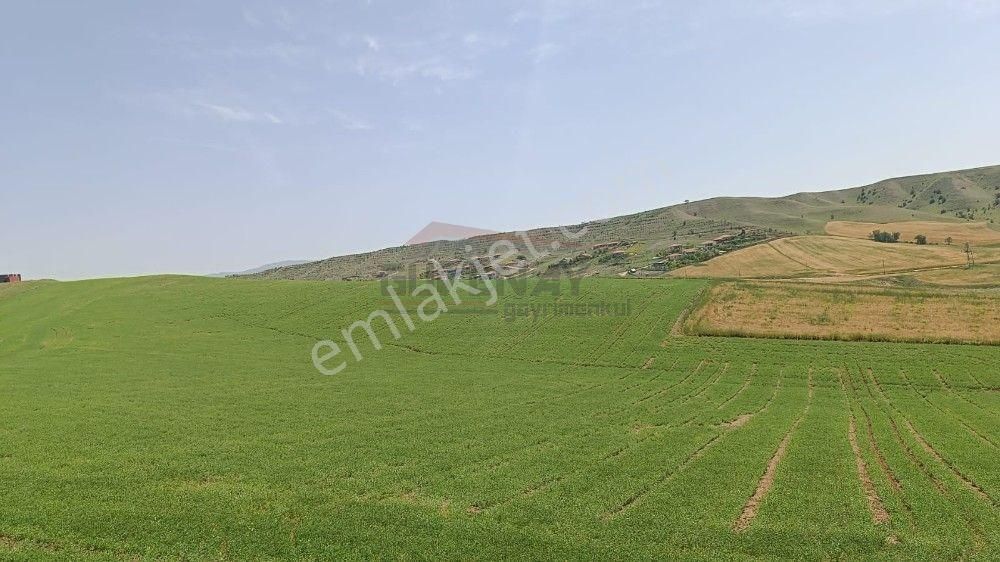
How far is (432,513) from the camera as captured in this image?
627 inches

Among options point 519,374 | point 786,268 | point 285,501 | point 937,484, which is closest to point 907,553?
point 937,484

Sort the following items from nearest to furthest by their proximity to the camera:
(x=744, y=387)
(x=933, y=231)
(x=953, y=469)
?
(x=953, y=469)
(x=744, y=387)
(x=933, y=231)

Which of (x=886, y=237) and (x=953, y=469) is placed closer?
(x=953, y=469)

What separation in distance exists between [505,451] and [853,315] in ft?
160

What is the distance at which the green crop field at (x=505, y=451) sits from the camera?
572 inches

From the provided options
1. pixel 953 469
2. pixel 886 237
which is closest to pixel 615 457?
pixel 953 469

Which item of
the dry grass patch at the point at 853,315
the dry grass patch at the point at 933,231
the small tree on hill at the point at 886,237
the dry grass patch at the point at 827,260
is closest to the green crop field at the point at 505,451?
the dry grass patch at the point at 853,315

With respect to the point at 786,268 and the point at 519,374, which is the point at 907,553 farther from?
the point at 786,268

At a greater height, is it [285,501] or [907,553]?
[285,501]

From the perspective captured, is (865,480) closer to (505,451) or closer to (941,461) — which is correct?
(941,461)

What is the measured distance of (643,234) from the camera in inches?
5935

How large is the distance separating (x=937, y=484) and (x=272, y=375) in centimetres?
3737

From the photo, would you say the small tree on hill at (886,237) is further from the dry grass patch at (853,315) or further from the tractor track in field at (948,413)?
the tractor track in field at (948,413)

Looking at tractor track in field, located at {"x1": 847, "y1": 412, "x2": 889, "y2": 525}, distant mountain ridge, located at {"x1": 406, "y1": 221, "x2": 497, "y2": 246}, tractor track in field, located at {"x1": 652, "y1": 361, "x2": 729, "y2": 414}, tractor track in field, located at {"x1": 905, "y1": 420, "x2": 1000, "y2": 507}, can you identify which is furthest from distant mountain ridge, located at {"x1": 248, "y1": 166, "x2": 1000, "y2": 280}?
tractor track in field, located at {"x1": 847, "y1": 412, "x2": 889, "y2": 525}
